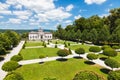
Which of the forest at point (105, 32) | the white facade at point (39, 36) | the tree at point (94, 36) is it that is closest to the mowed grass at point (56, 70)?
the forest at point (105, 32)

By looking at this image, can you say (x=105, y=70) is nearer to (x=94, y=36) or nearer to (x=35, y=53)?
(x=35, y=53)

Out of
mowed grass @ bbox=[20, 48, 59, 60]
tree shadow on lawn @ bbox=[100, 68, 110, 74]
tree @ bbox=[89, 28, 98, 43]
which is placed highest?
tree @ bbox=[89, 28, 98, 43]

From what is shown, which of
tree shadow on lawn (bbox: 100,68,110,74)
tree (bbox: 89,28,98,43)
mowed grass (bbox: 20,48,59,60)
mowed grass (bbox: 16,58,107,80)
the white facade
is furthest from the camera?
the white facade

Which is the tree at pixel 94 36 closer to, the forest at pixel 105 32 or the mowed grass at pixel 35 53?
the forest at pixel 105 32

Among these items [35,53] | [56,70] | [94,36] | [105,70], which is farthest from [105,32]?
[56,70]

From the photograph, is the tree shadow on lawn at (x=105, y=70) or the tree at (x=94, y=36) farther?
the tree at (x=94, y=36)

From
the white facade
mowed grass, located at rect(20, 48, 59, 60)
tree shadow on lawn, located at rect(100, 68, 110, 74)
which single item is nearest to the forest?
mowed grass, located at rect(20, 48, 59, 60)

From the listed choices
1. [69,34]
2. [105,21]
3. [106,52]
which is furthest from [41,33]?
[106,52]

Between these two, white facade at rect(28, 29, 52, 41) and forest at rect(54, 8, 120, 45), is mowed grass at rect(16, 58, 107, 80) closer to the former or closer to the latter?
forest at rect(54, 8, 120, 45)
